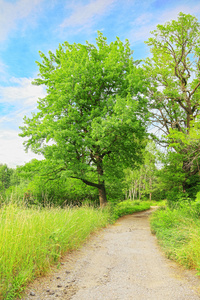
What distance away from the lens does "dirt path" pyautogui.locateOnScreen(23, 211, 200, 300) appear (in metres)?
2.95

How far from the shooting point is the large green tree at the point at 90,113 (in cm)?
1055

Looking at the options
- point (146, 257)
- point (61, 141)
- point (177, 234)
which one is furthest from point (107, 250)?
point (61, 141)

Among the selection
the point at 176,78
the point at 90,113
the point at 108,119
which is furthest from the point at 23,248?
the point at 176,78

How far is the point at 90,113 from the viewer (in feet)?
41.2

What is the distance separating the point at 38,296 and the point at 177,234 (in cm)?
363

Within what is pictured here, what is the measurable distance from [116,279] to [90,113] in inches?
400

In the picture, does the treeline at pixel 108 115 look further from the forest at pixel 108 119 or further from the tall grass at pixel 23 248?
the tall grass at pixel 23 248

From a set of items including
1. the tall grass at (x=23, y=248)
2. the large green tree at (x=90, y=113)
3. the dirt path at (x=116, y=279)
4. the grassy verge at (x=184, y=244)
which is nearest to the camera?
the tall grass at (x=23, y=248)

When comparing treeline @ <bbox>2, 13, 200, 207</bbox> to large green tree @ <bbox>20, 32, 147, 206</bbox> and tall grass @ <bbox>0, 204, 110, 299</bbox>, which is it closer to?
large green tree @ <bbox>20, 32, 147, 206</bbox>

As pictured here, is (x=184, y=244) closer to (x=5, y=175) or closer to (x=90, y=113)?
(x=90, y=113)

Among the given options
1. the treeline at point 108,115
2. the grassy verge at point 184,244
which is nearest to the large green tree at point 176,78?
→ the treeline at point 108,115

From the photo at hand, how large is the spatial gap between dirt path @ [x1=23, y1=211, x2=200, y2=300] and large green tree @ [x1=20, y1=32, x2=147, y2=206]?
588cm

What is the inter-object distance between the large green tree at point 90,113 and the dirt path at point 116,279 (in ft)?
19.3

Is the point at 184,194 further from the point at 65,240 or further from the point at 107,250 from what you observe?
the point at 65,240
